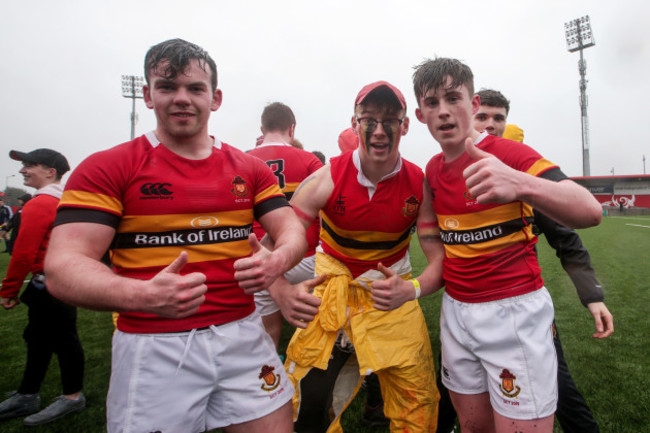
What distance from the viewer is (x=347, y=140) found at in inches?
163

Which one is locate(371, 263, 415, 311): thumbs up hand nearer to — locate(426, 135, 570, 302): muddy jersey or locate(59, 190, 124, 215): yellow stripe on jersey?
locate(426, 135, 570, 302): muddy jersey

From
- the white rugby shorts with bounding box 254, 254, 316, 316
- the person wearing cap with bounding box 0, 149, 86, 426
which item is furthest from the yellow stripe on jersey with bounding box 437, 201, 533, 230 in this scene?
the person wearing cap with bounding box 0, 149, 86, 426

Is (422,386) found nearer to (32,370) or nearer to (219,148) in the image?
(219,148)

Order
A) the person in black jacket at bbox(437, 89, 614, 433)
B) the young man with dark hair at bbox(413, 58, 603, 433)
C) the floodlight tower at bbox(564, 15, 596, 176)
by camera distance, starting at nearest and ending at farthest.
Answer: the young man with dark hair at bbox(413, 58, 603, 433), the person in black jacket at bbox(437, 89, 614, 433), the floodlight tower at bbox(564, 15, 596, 176)

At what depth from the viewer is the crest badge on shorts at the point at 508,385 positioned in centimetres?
182

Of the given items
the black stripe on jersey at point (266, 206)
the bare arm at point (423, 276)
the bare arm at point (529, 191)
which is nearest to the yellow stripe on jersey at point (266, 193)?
the black stripe on jersey at point (266, 206)

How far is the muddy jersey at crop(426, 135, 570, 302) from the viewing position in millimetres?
1960

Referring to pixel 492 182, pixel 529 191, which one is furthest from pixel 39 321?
pixel 529 191

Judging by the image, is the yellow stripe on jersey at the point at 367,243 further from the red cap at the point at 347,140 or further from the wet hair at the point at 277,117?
the wet hair at the point at 277,117

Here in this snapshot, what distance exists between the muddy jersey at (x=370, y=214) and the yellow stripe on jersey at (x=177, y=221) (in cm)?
84

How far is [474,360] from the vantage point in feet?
6.68

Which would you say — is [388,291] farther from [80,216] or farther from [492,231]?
[80,216]

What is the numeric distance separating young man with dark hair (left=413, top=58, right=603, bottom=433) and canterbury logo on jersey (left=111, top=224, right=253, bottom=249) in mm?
1254

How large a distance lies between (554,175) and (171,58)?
1.95 m
